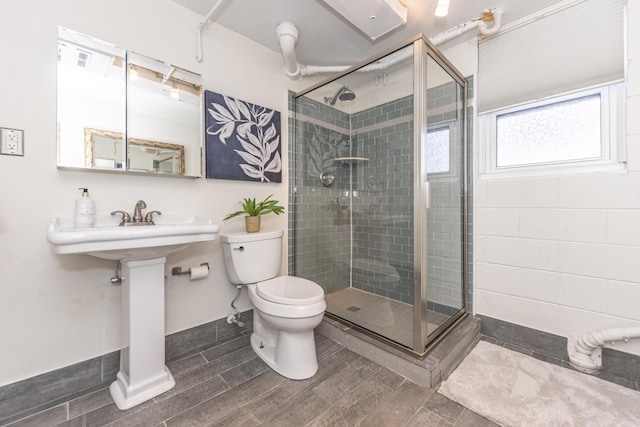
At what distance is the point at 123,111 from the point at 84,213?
1.98 feet

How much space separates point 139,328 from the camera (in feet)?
4.56

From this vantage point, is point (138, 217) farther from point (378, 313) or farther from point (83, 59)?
point (378, 313)

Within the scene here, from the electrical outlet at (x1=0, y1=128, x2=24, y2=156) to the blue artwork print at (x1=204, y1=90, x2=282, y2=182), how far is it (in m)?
0.87

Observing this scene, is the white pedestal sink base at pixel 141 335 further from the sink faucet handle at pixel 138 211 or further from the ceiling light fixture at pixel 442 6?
the ceiling light fixture at pixel 442 6

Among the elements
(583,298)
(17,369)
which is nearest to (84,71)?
(17,369)

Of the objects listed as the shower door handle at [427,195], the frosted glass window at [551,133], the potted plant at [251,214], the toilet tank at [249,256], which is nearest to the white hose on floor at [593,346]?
the frosted glass window at [551,133]

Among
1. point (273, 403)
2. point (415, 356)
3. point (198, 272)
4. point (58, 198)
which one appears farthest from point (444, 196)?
point (58, 198)

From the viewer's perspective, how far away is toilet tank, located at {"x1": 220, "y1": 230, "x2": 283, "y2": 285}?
1.79m

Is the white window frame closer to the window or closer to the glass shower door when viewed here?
the glass shower door

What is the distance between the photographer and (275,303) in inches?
61.4

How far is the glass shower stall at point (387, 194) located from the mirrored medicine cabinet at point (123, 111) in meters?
0.91

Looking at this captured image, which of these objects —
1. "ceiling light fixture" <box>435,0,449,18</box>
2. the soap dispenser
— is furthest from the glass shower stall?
the soap dispenser

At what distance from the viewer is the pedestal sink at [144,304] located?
128 centimetres

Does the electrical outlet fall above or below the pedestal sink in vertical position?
above
